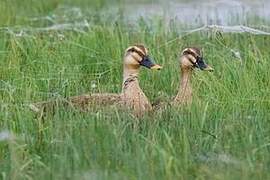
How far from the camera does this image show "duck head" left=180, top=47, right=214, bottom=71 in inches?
284

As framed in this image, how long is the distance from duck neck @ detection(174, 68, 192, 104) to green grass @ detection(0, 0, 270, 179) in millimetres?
112

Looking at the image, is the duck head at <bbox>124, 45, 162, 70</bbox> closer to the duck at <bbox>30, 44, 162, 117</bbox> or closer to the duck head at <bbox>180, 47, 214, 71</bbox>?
the duck at <bbox>30, 44, 162, 117</bbox>

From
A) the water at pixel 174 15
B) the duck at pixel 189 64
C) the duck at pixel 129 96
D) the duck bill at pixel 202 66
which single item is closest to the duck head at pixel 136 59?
the duck at pixel 129 96

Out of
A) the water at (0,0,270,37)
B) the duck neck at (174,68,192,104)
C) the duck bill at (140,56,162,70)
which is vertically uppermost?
the duck bill at (140,56,162,70)

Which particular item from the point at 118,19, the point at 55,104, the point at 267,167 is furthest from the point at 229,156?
the point at 118,19

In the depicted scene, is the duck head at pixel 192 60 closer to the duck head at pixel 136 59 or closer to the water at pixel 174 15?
the duck head at pixel 136 59

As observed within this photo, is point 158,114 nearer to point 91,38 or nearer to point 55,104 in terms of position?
point 55,104

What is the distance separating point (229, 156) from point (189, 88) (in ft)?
5.80

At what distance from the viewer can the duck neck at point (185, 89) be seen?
676 centimetres

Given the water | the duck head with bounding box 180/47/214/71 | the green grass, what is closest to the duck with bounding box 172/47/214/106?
the duck head with bounding box 180/47/214/71

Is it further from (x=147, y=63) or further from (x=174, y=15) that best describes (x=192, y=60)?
(x=174, y=15)

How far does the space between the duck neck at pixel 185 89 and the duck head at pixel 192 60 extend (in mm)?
43

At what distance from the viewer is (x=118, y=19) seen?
10586 mm

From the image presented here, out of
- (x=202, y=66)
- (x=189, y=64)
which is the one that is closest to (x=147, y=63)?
(x=189, y=64)
